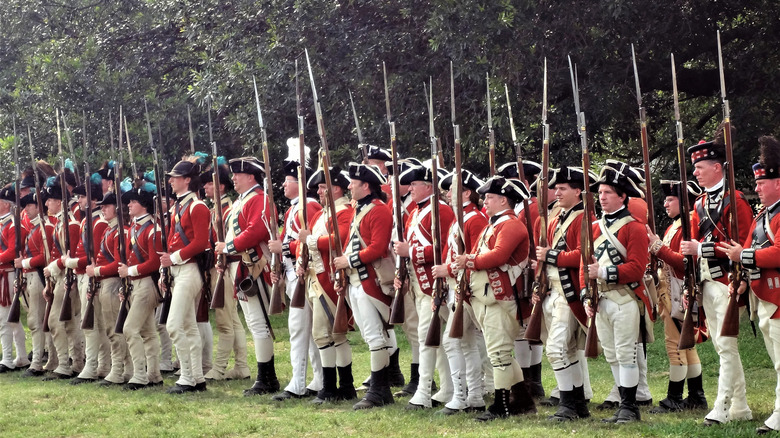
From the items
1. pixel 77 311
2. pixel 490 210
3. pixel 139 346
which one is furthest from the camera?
pixel 77 311

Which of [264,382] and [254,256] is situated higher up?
[254,256]

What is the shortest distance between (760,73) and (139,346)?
860 cm

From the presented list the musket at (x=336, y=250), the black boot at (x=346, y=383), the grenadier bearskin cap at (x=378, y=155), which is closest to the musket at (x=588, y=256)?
the musket at (x=336, y=250)

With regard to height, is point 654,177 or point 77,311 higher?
point 654,177

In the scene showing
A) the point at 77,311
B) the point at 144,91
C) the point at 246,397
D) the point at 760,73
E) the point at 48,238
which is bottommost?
the point at 246,397

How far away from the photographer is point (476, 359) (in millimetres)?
9508

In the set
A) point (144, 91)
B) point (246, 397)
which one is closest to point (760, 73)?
point (246, 397)

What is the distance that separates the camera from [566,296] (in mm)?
8945

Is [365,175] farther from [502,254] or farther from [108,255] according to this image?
[108,255]

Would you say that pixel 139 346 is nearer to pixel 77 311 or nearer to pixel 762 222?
pixel 77 311

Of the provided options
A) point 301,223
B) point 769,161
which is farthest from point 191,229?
point 769,161

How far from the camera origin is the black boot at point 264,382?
11234 mm

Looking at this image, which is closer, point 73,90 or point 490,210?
point 490,210

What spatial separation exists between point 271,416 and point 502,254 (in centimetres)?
260
